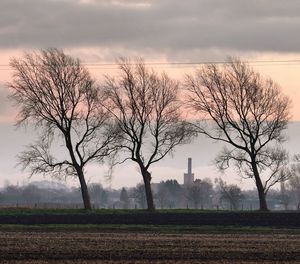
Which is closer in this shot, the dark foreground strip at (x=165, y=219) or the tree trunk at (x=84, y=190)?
the dark foreground strip at (x=165, y=219)

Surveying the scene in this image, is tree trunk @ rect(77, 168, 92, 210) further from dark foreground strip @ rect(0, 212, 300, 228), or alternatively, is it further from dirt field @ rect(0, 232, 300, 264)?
dirt field @ rect(0, 232, 300, 264)

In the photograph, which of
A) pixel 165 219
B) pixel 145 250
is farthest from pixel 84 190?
pixel 145 250

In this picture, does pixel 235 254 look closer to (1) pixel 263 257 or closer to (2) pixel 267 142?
(1) pixel 263 257

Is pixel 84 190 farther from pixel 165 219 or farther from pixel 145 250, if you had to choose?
pixel 145 250

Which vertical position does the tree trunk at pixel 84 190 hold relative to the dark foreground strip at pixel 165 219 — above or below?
above

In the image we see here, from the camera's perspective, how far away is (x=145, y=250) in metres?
39.1

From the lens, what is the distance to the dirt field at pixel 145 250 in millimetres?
35062

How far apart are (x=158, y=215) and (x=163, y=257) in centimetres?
3674

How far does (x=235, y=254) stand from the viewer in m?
37.9

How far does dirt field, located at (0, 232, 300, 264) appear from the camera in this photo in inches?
1380

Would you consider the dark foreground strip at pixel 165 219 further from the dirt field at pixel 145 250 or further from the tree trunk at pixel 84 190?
the dirt field at pixel 145 250

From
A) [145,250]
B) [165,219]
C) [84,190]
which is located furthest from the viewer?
[84,190]

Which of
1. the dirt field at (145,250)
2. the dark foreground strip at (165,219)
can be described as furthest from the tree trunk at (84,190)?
the dirt field at (145,250)

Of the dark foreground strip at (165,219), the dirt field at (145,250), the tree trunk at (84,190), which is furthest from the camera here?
the tree trunk at (84,190)
